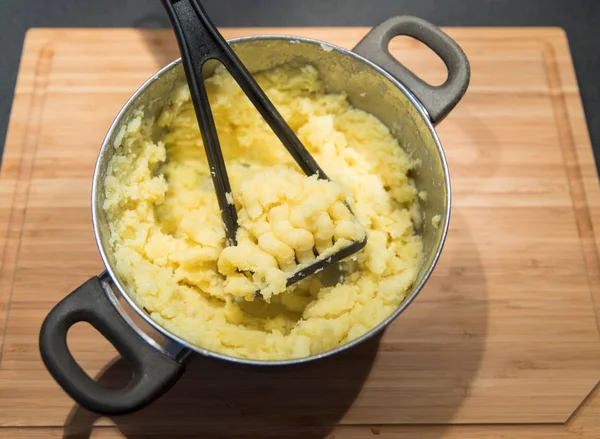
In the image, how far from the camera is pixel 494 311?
1.03m

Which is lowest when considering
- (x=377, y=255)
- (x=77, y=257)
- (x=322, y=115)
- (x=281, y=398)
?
(x=281, y=398)

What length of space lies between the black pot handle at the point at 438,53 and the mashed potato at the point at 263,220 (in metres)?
0.12

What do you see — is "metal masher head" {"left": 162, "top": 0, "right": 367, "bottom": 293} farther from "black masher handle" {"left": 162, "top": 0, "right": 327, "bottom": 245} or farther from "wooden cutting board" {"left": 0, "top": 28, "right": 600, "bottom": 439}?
"wooden cutting board" {"left": 0, "top": 28, "right": 600, "bottom": 439}

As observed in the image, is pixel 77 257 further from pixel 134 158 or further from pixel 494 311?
pixel 494 311

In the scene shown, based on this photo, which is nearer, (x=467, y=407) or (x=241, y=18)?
(x=467, y=407)

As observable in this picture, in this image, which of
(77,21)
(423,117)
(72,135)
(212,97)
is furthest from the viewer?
(77,21)

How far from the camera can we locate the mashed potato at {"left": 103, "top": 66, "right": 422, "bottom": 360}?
0.85 meters

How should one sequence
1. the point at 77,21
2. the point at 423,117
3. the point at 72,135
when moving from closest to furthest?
the point at 423,117, the point at 72,135, the point at 77,21

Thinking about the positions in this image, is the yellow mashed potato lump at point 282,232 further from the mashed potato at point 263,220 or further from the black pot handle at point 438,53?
the black pot handle at point 438,53

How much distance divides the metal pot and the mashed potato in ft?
0.11

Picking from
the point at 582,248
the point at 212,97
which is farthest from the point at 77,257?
the point at 582,248

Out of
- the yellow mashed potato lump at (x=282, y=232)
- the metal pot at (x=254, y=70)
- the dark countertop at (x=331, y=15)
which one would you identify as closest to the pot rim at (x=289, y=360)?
the metal pot at (x=254, y=70)

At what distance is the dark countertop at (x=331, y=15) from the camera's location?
1.38m

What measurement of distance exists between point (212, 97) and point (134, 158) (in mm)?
184
